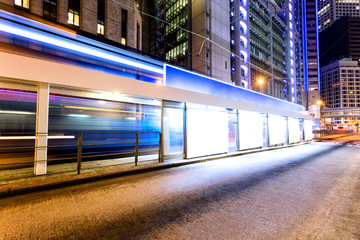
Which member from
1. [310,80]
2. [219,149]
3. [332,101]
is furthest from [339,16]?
[219,149]

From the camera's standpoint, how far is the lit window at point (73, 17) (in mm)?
18469

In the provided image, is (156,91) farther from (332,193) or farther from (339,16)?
(339,16)

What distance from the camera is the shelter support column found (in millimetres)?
5234

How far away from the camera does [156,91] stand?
291 inches

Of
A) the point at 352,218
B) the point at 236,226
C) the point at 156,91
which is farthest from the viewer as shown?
the point at 156,91

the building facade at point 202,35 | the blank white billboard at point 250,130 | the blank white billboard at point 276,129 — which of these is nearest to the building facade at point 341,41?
the building facade at point 202,35

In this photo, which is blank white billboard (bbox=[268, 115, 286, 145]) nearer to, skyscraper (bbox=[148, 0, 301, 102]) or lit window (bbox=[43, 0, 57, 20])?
skyscraper (bbox=[148, 0, 301, 102])

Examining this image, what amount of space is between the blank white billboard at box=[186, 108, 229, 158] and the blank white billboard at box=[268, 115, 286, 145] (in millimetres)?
6271

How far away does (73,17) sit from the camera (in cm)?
1870

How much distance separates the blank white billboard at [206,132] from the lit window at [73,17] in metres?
18.9

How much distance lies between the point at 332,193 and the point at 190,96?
241 inches

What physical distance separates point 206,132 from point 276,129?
30.1 ft

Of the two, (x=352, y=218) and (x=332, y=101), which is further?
(x=332, y=101)

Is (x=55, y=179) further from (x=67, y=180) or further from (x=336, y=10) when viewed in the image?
(x=336, y=10)
